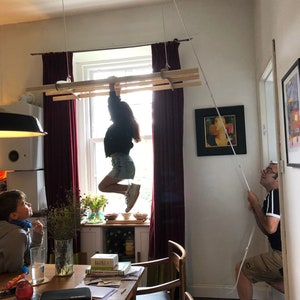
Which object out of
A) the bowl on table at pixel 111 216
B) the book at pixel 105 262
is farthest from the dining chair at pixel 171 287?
the bowl on table at pixel 111 216

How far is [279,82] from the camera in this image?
2137mm

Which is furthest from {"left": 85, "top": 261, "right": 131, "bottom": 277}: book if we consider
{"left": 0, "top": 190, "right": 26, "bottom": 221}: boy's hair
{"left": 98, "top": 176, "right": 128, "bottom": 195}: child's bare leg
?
{"left": 0, "top": 190, "right": 26, "bottom": 221}: boy's hair

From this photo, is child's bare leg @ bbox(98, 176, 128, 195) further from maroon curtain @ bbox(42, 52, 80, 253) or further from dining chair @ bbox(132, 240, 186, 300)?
maroon curtain @ bbox(42, 52, 80, 253)

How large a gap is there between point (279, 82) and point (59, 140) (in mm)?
2375

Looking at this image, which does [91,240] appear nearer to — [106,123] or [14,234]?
[106,123]

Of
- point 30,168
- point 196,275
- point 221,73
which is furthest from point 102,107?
point 196,275

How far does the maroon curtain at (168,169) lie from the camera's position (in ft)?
10.4

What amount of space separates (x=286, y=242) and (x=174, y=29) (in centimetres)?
242

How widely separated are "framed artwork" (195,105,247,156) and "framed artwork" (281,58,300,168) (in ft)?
3.91

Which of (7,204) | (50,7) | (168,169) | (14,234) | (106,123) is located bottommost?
(14,234)

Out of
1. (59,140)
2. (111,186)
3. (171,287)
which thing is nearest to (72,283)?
(171,287)

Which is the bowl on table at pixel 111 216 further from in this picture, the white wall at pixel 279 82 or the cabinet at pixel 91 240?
the white wall at pixel 279 82

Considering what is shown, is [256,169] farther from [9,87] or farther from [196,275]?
[9,87]

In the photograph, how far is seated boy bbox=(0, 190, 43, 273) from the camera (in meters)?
1.87
